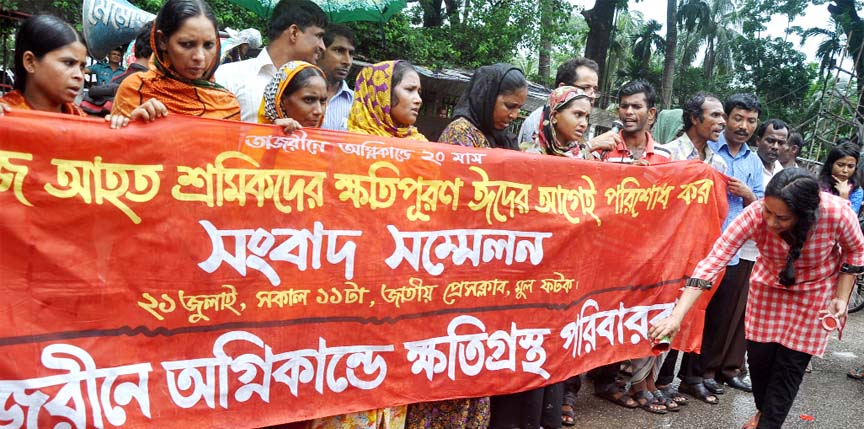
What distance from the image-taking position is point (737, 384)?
467 cm

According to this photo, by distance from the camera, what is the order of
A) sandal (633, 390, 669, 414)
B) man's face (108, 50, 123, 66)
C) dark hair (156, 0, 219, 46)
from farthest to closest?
1. man's face (108, 50, 123, 66)
2. sandal (633, 390, 669, 414)
3. dark hair (156, 0, 219, 46)

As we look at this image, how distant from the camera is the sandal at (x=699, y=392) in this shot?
4.38 m

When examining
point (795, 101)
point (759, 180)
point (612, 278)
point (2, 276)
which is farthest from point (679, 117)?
point (795, 101)

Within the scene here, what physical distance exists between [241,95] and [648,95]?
8.16 ft

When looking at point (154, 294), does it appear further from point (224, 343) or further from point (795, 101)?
point (795, 101)

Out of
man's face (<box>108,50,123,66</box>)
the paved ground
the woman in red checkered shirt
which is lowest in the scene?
the paved ground

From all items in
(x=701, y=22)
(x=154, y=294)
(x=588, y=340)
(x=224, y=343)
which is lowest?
(x=588, y=340)

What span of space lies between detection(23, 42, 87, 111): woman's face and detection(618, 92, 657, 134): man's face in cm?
300

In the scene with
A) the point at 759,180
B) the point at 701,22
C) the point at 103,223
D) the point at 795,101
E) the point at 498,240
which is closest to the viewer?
the point at 103,223

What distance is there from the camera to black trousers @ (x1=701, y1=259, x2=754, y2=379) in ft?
14.6

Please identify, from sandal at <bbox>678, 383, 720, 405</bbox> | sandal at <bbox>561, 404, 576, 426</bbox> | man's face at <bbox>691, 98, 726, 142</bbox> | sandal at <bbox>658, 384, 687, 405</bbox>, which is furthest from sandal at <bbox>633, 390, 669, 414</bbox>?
man's face at <bbox>691, 98, 726, 142</bbox>

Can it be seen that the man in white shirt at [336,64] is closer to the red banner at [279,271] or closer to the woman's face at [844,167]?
the red banner at [279,271]

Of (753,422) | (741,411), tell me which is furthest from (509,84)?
(741,411)

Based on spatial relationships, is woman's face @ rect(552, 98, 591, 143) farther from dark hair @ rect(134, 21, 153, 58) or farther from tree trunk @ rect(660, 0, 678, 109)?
tree trunk @ rect(660, 0, 678, 109)
